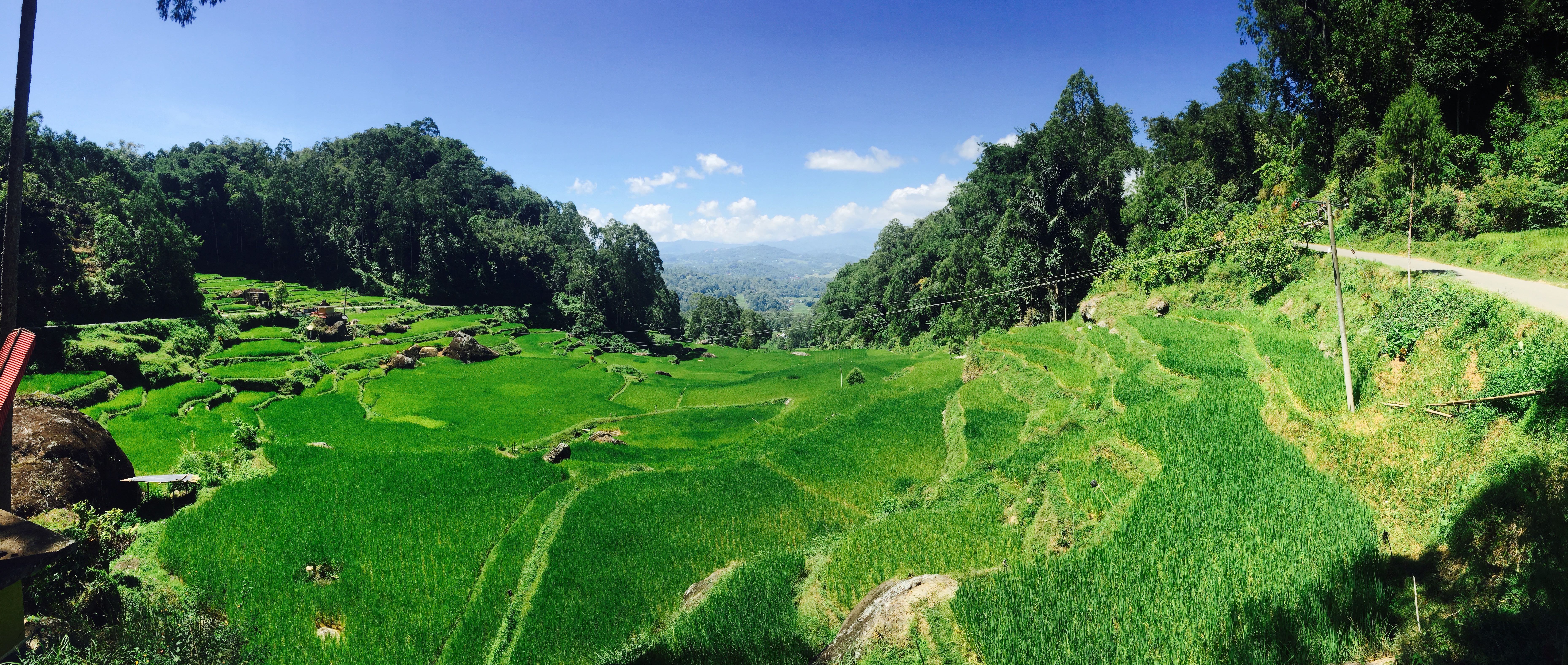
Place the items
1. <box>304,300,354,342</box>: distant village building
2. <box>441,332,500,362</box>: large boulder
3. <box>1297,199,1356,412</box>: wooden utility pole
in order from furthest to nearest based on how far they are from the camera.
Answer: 1. <box>304,300,354,342</box>: distant village building
2. <box>441,332,500,362</box>: large boulder
3. <box>1297,199,1356,412</box>: wooden utility pole

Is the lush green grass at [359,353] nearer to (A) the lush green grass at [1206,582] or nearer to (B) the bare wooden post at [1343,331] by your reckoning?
(A) the lush green grass at [1206,582]

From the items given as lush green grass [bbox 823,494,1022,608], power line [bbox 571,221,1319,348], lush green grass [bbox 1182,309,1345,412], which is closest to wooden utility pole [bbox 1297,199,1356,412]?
lush green grass [bbox 1182,309,1345,412]

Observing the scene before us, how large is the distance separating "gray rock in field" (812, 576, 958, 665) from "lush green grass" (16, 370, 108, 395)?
87.5 ft

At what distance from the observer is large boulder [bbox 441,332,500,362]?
3828 cm

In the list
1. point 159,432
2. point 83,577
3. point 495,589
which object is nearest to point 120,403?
point 159,432

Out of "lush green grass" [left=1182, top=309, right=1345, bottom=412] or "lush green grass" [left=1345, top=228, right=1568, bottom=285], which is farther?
"lush green grass" [left=1345, top=228, right=1568, bottom=285]

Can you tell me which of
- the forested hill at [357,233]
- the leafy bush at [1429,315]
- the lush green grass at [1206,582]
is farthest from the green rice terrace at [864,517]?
the forested hill at [357,233]

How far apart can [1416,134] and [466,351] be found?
5162cm

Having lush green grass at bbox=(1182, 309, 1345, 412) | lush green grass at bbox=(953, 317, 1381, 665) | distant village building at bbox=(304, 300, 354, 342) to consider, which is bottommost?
lush green grass at bbox=(953, 317, 1381, 665)

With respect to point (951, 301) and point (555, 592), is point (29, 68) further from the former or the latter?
point (951, 301)

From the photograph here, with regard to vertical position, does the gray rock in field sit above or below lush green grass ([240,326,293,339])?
below

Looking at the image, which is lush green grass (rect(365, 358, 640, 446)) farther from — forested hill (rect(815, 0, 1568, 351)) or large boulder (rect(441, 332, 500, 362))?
forested hill (rect(815, 0, 1568, 351))

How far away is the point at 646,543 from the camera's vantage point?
1228cm

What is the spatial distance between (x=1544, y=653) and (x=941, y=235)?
68860 mm
